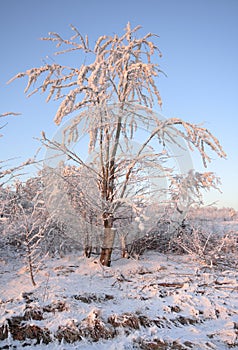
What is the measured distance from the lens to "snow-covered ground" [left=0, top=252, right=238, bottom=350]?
144 inches

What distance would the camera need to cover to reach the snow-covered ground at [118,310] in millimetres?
3664

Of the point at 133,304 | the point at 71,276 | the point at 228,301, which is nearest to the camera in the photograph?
the point at 133,304

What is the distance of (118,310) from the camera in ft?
14.6

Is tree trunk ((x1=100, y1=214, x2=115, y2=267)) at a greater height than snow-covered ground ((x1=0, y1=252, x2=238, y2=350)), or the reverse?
tree trunk ((x1=100, y1=214, x2=115, y2=267))

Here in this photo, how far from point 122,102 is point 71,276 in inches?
175

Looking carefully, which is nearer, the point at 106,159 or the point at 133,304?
the point at 133,304

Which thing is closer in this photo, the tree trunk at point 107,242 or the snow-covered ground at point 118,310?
the snow-covered ground at point 118,310

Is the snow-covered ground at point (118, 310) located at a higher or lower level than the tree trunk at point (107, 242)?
lower

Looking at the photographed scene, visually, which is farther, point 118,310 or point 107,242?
point 107,242

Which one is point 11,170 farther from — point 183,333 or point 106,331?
point 183,333

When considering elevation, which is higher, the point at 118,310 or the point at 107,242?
the point at 107,242

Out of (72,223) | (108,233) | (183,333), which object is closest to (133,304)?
(183,333)

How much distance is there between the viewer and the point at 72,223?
8.83 metres

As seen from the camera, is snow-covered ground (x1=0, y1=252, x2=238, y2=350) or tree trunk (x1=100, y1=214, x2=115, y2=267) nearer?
snow-covered ground (x1=0, y1=252, x2=238, y2=350)
